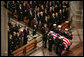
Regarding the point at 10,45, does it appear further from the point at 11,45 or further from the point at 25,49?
the point at 25,49

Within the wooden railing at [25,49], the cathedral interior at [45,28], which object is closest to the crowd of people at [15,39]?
the cathedral interior at [45,28]

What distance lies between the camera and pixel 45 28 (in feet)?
44.7

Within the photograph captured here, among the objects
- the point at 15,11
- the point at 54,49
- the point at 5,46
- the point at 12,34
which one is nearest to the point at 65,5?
the point at 15,11

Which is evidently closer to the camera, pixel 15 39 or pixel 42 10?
pixel 15 39

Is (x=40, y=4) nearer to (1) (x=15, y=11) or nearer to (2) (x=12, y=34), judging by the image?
(1) (x=15, y=11)

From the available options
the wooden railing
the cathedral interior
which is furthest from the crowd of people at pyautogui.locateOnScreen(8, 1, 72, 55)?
the wooden railing

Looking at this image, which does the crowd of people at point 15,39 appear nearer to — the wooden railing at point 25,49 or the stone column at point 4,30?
the wooden railing at point 25,49

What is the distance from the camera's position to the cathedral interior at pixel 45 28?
1152 cm

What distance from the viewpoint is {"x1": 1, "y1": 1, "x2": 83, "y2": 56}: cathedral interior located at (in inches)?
453

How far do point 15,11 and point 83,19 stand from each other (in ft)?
17.8

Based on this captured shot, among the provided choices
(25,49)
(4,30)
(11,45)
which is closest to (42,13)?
(25,49)

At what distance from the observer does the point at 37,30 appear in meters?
14.4

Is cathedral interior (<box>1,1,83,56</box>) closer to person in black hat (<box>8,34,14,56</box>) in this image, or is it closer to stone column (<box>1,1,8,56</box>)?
person in black hat (<box>8,34,14,56</box>)

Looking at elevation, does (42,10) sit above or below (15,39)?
above
